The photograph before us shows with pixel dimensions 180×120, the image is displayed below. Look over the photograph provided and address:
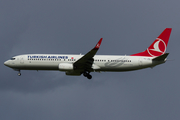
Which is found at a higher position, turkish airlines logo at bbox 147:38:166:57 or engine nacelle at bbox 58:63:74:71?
turkish airlines logo at bbox 147:38:166:57

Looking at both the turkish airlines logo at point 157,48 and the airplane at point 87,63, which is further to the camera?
the turkish airlines logo at point 157,48

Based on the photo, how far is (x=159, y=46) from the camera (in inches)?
2281

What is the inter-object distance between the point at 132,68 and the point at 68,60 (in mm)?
11258

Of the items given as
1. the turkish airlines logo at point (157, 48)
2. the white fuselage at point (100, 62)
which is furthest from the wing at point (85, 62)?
the turkish airlines logo at point (157, 48)

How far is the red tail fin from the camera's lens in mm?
57047

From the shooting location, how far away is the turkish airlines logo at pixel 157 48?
188 ft

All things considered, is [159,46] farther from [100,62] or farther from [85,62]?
[85,62]

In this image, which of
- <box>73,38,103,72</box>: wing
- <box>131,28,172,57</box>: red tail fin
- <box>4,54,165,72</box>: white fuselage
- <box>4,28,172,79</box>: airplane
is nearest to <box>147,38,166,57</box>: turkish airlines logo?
<box>131,28,172,57</box>: red tail fin

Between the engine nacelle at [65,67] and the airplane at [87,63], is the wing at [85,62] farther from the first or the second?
the engine nacelle at [65,67]

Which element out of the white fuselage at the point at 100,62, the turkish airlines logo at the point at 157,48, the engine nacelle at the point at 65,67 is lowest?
the engine nacelle at the point at 65,67

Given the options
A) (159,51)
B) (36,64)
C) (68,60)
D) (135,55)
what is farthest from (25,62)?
(159,51)

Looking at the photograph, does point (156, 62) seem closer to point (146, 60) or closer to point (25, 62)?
point (146, 60)

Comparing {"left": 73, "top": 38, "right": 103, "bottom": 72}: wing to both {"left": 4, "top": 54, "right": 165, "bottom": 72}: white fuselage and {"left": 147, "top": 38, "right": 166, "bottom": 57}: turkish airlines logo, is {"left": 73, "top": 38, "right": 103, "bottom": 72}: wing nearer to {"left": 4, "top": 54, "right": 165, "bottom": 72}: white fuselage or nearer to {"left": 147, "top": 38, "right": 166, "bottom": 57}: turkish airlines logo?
{"left": 4, "top": 54, "right": 165, "bottom": 72}: white fuselage

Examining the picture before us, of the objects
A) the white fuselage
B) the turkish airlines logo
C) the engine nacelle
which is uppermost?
the turkish airlines logo
